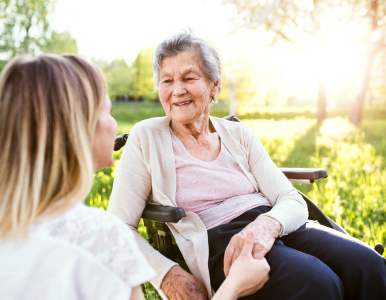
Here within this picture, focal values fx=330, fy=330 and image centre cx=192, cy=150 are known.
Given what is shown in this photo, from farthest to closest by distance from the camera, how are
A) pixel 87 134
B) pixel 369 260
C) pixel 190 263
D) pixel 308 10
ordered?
pixel 308 10
pixel 190 263
pixel 369 260
pixel 87 134

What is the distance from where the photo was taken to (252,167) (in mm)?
2096

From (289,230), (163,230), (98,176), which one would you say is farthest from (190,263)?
(98,176)

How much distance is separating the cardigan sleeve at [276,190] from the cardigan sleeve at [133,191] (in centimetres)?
65

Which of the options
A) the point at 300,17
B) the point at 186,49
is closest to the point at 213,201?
the point at 186,49

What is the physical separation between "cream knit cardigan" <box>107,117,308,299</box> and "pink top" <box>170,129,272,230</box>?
0.19 ft

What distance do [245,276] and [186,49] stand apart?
1327mm

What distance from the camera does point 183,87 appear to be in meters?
2.03

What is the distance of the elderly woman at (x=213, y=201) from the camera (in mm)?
1479

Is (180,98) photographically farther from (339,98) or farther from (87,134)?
(339,98)

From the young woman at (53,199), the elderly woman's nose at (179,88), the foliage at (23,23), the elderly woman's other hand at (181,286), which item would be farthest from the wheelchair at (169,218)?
the foliage at (23,23)

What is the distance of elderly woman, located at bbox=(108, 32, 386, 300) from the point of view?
58.2 inches

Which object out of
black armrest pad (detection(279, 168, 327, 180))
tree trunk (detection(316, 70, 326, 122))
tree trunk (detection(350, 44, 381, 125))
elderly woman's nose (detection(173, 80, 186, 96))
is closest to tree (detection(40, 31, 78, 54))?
tree trunk (detection(316, 70, 326, 122))

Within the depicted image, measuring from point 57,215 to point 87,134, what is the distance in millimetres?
222

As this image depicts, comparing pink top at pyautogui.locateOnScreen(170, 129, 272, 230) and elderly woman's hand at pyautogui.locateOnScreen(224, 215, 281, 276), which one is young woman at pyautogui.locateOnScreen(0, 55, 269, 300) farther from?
pink top at pyautogui.locateOnScreen(170, 129, 272, 230)
